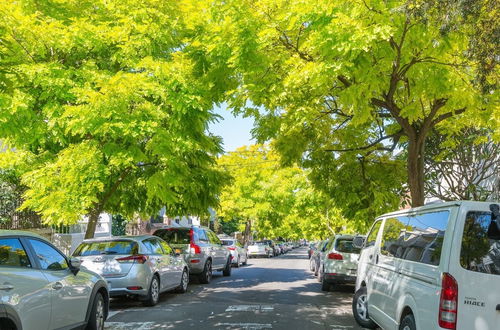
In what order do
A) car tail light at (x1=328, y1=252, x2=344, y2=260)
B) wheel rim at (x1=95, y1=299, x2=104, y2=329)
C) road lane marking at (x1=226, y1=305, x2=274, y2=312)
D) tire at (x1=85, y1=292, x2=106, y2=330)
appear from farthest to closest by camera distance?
1. car tail light at (x1=328, y1=252, x2=344, y2=260)
2. road lane marking at (x1=226, y1=305, x2=274, y2=312)
3. wheel rim at (x1=95, y1=299, x2=104, y2=329)
4. tire at (x1=85, y1=292, x2=106, y2=330)

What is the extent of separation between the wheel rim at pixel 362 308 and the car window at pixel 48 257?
4893mm

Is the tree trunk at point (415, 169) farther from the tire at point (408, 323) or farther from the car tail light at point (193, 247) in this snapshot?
the car tail light at point (193, 247)

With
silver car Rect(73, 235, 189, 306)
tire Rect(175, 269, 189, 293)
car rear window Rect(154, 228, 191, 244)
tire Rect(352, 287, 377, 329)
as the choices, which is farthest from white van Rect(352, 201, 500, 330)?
car rear window Rect(154, 228, 191, 244)

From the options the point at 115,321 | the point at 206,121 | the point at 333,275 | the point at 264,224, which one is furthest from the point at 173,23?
the point at 264,224

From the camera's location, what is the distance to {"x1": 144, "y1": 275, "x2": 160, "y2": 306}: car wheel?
37.7 ft

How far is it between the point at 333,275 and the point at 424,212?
30.8 feet

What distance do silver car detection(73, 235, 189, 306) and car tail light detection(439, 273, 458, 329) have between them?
7.46m

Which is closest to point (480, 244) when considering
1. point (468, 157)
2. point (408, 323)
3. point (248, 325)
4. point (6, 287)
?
point (408, 323)

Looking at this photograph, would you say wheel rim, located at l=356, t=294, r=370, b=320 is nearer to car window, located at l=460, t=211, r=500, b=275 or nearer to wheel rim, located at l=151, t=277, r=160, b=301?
car window, located at l=460, t=211, r=500, b=275

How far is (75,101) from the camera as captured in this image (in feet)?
39.6

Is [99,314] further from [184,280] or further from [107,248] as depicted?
[184,280]

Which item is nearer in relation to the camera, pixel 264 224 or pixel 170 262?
pixel 170 262

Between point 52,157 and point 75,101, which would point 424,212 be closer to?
point 75,101

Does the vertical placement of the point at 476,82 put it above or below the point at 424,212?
above
